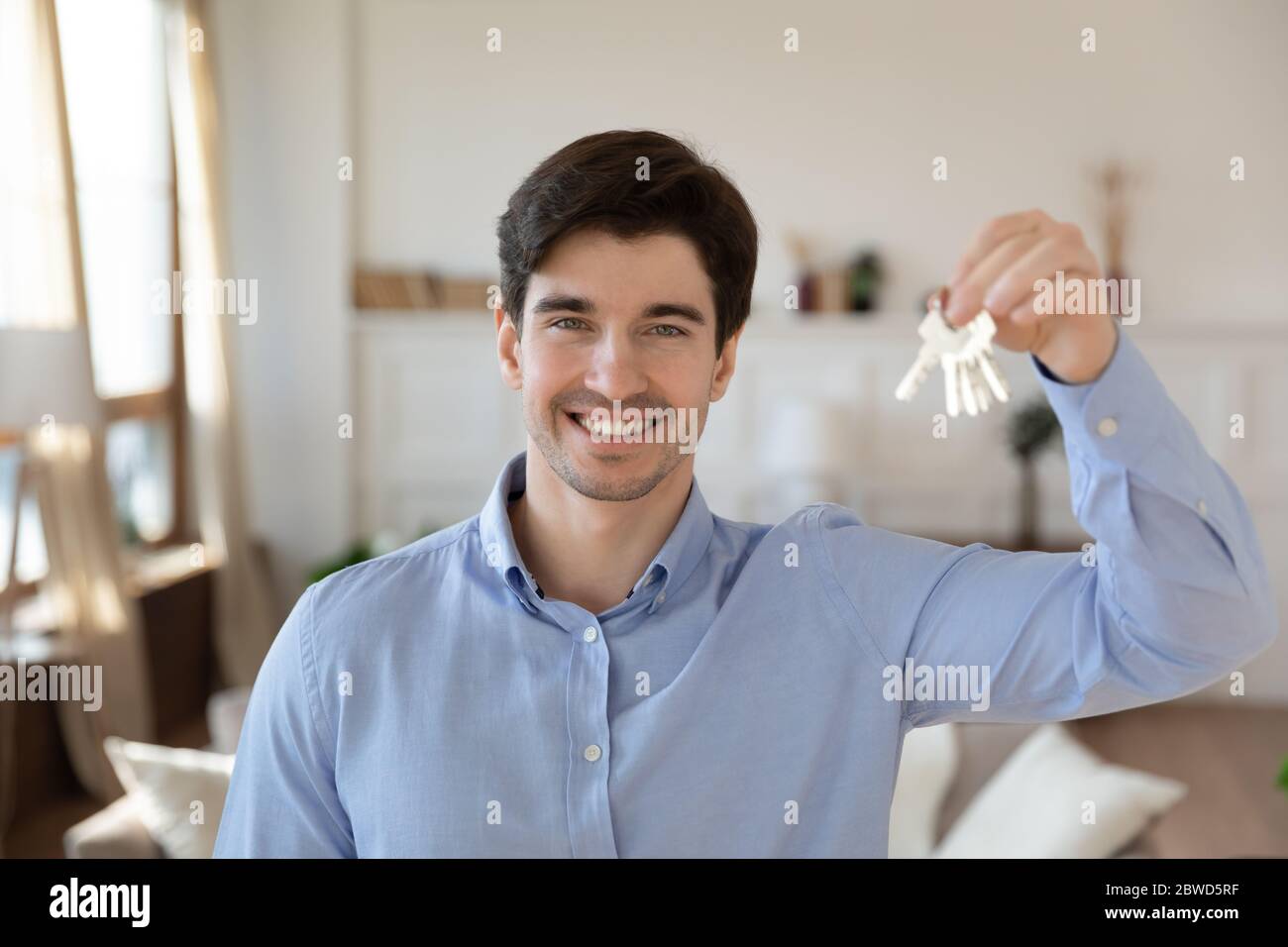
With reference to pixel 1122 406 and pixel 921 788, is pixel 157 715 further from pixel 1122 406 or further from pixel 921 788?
pixel 1122 406

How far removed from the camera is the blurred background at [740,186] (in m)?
4.46

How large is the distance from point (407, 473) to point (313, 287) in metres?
0.85

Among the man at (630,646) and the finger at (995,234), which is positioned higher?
the finger at (995,234)

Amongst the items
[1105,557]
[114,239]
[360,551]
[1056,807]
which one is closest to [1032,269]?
[1105,557]

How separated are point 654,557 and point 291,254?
13.7 ft

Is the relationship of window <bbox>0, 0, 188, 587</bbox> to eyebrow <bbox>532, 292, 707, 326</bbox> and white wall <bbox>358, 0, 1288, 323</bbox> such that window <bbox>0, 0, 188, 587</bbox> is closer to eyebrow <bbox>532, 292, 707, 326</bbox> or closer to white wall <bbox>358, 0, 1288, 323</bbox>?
white wall <bbox>358, 0, 1288, 323</bbox>

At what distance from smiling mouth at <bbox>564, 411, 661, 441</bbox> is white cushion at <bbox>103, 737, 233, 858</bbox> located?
115cm

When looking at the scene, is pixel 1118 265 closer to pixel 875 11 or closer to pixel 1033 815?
pixel 875 11

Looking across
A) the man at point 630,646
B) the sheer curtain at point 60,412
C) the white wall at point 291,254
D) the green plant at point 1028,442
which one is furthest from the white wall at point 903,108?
the man at point 630,646

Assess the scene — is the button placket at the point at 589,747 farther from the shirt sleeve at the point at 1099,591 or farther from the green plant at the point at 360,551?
the green plant at the point at 360,551

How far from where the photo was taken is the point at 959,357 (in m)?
0.78

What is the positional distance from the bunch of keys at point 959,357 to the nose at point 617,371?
30cm

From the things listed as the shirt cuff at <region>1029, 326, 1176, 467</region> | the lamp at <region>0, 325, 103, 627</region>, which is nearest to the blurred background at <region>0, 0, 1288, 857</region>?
the lamp at <region>0, 325, 103, 627</region>
